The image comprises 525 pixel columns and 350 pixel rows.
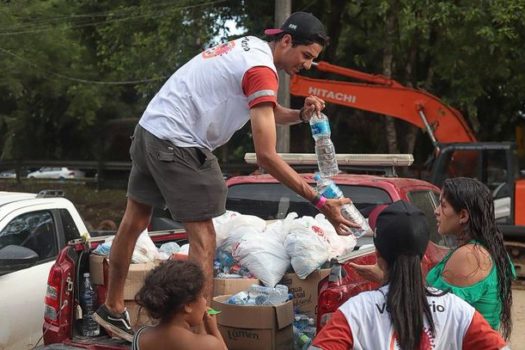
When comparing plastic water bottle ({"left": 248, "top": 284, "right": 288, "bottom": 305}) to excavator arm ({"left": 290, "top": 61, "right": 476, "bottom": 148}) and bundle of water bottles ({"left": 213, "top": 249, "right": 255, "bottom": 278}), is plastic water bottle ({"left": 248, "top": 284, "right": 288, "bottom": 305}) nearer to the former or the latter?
bundle of water bottles ({"left": 213, "top": 249, "right": 255, "bottom": 278})

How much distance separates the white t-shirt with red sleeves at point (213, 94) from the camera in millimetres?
3621

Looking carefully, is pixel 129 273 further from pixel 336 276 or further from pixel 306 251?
pixel 336 276

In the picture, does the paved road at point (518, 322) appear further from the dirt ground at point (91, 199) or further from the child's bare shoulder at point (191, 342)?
the dirt ground at point (91, 199)

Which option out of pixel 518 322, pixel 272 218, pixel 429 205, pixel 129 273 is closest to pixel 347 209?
pixel 129 273

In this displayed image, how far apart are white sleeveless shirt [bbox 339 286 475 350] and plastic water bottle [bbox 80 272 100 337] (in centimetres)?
227

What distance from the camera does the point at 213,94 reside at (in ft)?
12.0

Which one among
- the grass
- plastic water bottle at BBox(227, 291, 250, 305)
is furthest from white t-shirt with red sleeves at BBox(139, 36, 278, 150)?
the grass

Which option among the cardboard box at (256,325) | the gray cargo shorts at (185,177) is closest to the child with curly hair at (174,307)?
the gray cargo shorts at (185,177)

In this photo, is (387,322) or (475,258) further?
(475,258)

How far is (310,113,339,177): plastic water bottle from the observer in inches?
169

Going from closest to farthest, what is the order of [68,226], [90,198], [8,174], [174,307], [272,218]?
[174,307] < [272,218] < [68,226] < [90,198] < [8,174]

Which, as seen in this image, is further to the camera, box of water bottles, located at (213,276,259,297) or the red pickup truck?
box of water bottles, located at (213,276,259,297)

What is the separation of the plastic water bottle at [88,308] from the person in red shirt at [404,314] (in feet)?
7.29

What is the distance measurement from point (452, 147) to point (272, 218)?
610 cm
